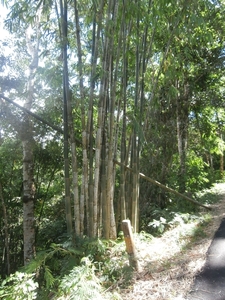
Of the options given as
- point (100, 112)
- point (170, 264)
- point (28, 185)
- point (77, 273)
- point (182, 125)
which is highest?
point (182, 125)

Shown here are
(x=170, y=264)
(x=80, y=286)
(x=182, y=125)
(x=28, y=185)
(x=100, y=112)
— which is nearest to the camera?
(x=80, y=286)

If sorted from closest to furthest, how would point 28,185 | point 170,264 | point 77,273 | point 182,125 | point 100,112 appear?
1. point 77,273
2. point 170,264
3. point 100,112
4. point 28,185
5. point 182,125

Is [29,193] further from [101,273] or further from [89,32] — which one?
[89,32]

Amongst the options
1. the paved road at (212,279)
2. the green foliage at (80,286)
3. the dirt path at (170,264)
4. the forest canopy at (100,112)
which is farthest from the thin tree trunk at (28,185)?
the paved road at (212,279)

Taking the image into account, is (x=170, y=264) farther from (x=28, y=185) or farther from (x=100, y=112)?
(x=28, y=185)

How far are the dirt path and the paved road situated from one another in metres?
0.05

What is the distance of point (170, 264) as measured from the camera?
7.54 feet

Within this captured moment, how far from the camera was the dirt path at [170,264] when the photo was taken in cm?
186

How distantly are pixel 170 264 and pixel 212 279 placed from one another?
47 centimetres

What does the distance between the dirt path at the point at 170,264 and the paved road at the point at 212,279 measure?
0.05m

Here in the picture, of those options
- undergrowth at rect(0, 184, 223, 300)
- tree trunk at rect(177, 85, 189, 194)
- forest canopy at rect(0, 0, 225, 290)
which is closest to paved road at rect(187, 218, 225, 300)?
undergrowth at rect(0, 184, 223, 300)

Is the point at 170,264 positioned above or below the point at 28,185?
below

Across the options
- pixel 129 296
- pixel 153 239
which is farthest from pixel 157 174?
pixel 129 296

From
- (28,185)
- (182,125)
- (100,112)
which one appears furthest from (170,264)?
(182,125)
